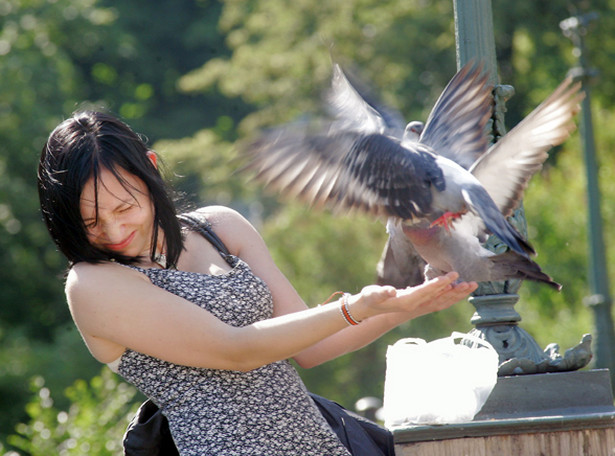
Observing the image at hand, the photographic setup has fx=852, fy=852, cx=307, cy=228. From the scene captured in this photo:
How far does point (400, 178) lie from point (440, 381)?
0.52 metres

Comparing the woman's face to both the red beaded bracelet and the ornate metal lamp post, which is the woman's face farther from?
the ornate metal lamp post

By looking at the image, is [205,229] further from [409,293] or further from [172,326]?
[409,293]

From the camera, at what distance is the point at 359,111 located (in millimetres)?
2326

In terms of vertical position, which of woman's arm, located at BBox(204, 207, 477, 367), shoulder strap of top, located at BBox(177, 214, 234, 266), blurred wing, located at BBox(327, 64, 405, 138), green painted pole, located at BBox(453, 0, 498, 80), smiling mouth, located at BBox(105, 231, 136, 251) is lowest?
woman's arm, located at BBox(204, 207, 477, 367)

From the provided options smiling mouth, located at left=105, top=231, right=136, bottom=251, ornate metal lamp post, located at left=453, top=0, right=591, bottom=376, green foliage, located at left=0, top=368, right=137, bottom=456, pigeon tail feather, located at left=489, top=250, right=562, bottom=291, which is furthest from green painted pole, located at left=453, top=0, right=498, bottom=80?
green foliage, located at left=0, top=368, right=137, bottom=456

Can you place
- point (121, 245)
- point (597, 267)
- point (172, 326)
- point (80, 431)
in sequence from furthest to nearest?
1. point (597, 267)
2. point (80, 431)
3. point (121, 245)
4. point (172, 326)

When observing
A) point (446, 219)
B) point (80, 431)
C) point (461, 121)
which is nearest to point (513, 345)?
point (446, 219)

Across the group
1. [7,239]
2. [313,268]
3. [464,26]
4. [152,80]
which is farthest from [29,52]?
[464,26]

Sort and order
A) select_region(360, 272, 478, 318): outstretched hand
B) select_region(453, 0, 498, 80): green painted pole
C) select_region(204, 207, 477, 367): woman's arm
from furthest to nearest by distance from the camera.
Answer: select_region(453, 0, 498, 80): green painted pole, select_region(204, 207, 477, 367): woman's arm, select_region(360, 272, 478, 318): outstretched hand

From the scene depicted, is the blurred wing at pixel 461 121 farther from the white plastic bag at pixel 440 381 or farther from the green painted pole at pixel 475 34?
the white plastic bag at pixel 440 381

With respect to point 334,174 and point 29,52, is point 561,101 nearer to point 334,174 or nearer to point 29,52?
point 334,174

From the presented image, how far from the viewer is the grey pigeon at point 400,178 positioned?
2141 mm

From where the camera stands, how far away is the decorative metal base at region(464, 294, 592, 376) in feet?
7.79

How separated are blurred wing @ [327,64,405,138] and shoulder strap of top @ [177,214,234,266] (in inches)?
17.3
